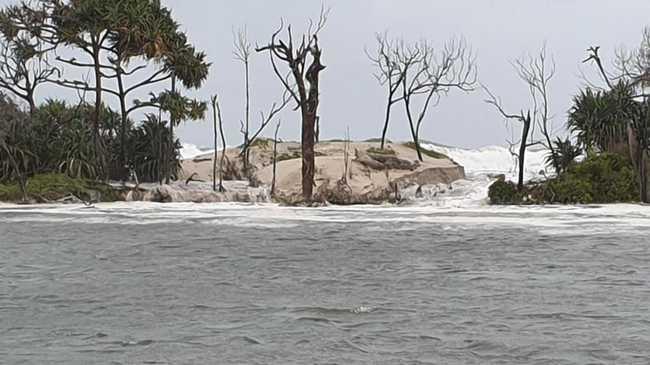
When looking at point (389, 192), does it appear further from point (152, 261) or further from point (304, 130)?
point (152, 261)

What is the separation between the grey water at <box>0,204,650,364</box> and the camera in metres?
3.71

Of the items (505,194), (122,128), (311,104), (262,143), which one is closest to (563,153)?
(505,194)

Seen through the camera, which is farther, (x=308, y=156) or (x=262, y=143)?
(x=262, y=143)

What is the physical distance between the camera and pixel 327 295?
528 centimetres

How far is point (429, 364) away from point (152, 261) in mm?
4188

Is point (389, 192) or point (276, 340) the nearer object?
point (276, 340)

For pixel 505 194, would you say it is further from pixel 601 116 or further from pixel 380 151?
pixel 380 151

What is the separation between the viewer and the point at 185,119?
21.9 m

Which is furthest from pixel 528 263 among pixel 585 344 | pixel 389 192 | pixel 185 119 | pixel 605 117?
pixel 185 119

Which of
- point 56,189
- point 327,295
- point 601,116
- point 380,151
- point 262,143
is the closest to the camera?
point 327,295

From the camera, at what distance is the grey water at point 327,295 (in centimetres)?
371

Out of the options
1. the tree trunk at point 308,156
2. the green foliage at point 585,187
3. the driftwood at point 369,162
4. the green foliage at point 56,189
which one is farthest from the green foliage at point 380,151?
the green foliage at point 56,189

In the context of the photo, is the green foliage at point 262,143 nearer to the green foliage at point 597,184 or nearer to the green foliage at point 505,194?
the green foliage at point 505,194

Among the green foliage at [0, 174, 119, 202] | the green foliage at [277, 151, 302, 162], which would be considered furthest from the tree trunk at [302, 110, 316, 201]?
the green foliage at [277, 151, 302, 162]
